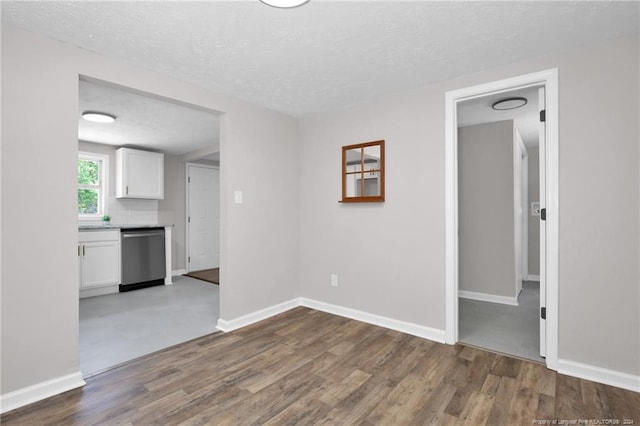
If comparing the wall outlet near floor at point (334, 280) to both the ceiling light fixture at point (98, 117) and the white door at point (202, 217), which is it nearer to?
the ceiling light fixture at point (98, 117)

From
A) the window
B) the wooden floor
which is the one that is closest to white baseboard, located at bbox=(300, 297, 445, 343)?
the wooden floor

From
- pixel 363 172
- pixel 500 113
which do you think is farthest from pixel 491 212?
pixel 363 172

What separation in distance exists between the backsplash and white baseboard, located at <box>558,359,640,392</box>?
6003mm

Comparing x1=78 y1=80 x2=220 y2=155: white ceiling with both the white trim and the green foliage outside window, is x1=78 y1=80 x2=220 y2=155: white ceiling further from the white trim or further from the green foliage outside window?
the white trim

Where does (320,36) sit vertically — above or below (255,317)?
above

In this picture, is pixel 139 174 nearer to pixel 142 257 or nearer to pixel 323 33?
pixel 142 257

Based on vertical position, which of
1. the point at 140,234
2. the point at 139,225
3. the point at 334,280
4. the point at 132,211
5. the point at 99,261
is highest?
the point at 132,211

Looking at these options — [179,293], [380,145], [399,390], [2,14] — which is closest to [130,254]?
[179,293]

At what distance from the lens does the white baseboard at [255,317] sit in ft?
10.2

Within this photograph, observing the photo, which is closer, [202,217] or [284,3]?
[284,3]

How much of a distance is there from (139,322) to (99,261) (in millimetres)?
1687

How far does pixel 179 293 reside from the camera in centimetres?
454

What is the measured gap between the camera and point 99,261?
440cm

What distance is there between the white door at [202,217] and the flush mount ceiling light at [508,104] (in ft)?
17.1
